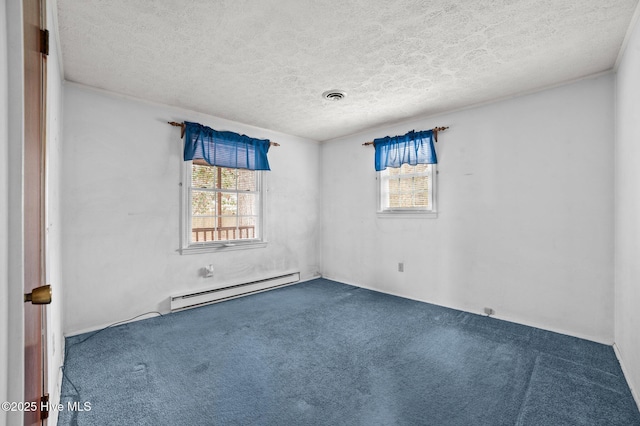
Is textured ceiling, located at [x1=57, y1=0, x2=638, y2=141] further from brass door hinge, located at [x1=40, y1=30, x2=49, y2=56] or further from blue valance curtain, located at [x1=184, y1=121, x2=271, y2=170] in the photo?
brass door hinge, located at [x1=40, y1=30, x2=49, y2=56]

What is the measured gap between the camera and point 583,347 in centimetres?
258

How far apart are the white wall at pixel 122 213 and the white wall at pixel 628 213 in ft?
12.7

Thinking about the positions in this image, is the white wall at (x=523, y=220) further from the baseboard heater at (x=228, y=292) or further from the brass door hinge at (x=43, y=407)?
the brass door hinge at (x=43, y=407)

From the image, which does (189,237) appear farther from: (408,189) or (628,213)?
(628,213)

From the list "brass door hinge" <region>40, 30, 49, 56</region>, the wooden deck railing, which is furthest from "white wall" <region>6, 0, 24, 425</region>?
the wooden deck railing

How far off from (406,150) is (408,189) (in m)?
0.53

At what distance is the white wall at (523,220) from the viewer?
2725 millimetres

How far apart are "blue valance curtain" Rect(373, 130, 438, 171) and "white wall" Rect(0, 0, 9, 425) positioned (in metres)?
3.71

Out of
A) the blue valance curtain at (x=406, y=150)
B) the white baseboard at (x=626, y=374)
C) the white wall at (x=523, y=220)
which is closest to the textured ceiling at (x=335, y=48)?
the white wall at (x=523, y=220)

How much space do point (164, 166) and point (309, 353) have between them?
104 inches

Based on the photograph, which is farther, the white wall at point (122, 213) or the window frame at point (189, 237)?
the window frame at point (189, 237)

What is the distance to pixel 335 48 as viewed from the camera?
229cm

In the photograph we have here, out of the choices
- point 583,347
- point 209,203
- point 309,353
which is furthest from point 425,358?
point 209,203

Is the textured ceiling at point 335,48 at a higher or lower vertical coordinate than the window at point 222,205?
higher
